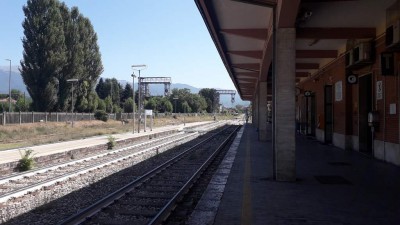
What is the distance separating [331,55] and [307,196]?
12.6 m

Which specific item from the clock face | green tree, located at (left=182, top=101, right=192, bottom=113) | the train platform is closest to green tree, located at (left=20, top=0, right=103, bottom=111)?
the clock face

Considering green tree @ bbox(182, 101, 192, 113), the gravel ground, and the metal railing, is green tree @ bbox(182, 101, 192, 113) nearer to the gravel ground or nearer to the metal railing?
the metal railing

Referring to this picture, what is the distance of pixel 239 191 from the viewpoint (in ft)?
33.0

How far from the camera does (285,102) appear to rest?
11273 millimetres

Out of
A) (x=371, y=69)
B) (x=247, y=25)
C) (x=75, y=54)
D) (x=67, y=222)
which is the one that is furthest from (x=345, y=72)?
(x=75, y=54)

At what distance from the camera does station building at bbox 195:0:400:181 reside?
11312mm

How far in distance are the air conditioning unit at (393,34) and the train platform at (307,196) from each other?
3446 millimetres

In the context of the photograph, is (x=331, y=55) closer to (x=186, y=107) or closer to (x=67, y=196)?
(x=67, y=196)

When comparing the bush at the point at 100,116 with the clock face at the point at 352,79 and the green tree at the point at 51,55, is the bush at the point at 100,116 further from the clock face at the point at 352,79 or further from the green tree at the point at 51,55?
the clock face at the point at 352,79

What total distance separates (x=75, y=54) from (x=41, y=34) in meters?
4.95

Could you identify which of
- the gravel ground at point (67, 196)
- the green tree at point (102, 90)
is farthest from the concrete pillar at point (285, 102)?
the green tree at point (102, 90)

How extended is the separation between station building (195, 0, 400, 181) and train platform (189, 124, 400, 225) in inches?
38.3

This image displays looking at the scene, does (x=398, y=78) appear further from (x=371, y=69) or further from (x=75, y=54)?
(x=75, y=54)

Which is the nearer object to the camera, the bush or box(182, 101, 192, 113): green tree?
the bush
